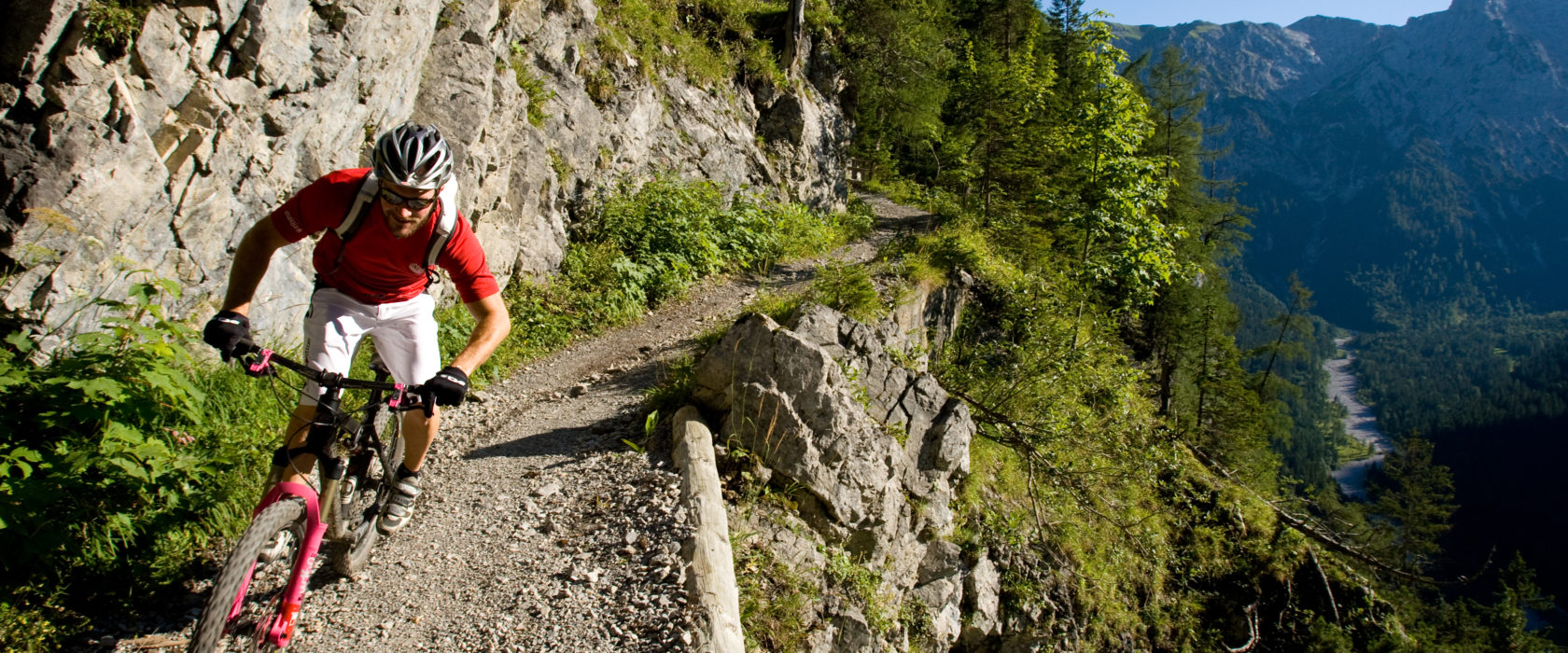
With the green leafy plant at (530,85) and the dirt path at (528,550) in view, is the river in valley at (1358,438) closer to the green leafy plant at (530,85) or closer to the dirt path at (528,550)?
the green leafy plant at (530,85)

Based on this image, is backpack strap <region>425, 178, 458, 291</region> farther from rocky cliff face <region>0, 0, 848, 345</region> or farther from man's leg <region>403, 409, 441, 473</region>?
rocky cliff face <region>0, 0, 848, 345</region>

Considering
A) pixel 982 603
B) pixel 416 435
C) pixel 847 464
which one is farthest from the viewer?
pixel 982 603

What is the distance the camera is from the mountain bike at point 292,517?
2760 millimetres

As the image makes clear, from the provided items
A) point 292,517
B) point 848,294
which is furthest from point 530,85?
point 292,517

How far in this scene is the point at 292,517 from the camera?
305 centimetres

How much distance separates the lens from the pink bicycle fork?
307 cm

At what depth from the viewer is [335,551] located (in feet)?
13.1

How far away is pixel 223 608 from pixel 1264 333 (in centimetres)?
19925

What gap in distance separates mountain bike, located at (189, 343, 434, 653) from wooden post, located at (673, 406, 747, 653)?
6.04 ft

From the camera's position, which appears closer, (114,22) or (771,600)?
(114,22)

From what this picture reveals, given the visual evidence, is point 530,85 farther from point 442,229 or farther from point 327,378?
point 327,378

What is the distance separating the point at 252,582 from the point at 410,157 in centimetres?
197

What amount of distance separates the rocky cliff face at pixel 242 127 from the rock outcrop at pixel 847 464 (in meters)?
3.94

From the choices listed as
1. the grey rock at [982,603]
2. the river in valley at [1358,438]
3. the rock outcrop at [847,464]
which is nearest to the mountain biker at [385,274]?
the rock outcrop at [847,464]
